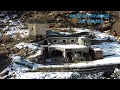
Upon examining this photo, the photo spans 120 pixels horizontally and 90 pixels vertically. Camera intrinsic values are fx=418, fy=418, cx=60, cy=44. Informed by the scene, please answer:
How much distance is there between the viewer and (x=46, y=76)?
337 inches

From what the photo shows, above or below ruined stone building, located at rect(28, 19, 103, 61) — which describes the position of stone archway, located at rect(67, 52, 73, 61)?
below

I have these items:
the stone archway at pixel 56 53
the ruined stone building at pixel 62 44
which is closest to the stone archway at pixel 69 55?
the ruined stone building at pixel 62 44

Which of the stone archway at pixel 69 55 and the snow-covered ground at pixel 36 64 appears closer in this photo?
the snow-covered ground at pixel 36 64

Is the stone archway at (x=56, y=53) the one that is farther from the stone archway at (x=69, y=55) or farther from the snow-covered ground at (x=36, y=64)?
the snow-covered ground at (x=36, y=64)

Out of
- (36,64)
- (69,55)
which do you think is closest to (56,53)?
(69,55)

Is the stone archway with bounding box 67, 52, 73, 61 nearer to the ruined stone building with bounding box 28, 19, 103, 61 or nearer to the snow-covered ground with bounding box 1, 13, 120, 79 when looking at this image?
the ruined stone building with bounding box 28, 19, 103, 61

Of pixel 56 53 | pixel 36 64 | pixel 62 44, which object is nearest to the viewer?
pixel 36 64

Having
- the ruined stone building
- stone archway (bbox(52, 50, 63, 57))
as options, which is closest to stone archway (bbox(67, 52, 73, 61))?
the ruined stone building

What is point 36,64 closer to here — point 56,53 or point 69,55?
point 56,53

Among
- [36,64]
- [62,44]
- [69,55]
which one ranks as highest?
[62,44]
